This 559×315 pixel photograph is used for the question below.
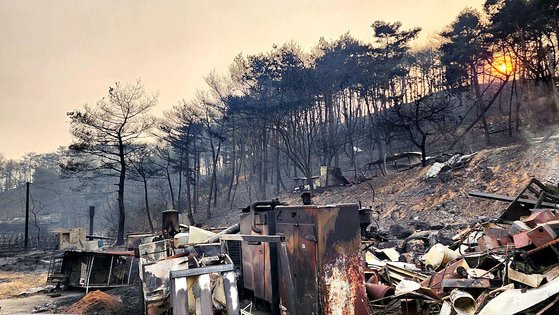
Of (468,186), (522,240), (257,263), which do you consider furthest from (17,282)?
(468,186)

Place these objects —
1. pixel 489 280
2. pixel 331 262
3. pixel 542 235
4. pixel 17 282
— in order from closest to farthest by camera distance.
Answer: pixel 331 262, pixel 542 235, pixel 489 280, pixel 17 282

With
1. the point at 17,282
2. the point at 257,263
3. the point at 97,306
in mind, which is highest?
the point at 257,263

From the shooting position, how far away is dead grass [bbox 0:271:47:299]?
14.7 m

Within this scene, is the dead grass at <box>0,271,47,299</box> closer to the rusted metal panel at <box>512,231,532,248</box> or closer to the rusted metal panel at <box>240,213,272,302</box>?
the rusted metal panel at <box>240,213,272,302</box>

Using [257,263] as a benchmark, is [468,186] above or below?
above

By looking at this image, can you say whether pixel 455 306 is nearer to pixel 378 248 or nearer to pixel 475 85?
pixel 378 248

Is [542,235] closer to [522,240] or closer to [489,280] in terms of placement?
[522,240]

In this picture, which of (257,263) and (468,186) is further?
(468,186)

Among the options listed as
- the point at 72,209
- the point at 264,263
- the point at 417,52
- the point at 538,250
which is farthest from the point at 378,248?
the point at 72,209

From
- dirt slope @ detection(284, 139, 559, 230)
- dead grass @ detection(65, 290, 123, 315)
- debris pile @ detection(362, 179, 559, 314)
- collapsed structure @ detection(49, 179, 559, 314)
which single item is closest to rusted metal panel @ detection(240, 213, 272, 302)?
collapsed structure @ detection(49, 179, 559, 314)

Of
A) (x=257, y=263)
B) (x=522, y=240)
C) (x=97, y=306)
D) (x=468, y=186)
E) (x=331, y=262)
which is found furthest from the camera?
(x=468, y=186)

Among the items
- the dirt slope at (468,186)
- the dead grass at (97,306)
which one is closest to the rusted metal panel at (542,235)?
the dead grass at (97,306)

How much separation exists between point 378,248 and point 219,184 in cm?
3707

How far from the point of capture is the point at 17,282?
1753 cm
